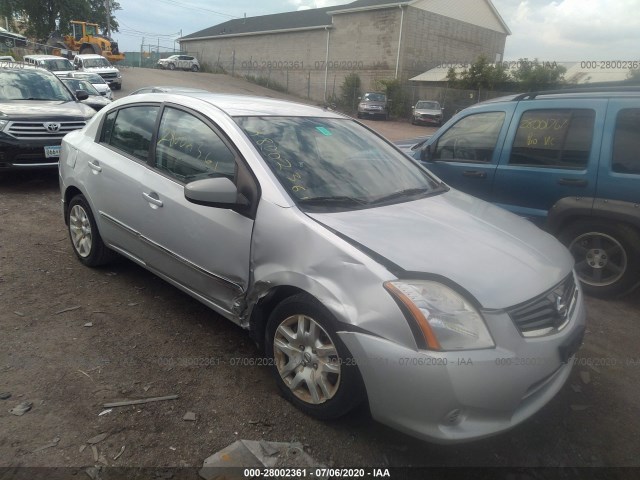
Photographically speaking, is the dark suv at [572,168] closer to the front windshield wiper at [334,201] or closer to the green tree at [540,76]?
the front windshield wiper at [334,201]

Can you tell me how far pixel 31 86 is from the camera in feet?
27.5

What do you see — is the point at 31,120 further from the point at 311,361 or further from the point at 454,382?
the point at 454,382

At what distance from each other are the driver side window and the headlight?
3.14 meters

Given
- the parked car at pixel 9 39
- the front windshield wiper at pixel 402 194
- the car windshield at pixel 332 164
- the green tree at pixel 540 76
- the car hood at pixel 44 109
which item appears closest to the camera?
the car windshield at pixel 332 164

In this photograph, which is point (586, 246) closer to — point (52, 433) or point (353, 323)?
point (353, 323)

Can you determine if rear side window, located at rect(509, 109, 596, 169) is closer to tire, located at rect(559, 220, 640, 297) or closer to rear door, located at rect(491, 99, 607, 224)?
rear door, located at rect(491, 99, 607, 224)

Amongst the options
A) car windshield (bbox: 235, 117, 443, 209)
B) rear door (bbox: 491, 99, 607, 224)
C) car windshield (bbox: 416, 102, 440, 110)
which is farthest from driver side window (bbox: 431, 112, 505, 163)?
car windshield (bbox: 416, 102, 440, 110)

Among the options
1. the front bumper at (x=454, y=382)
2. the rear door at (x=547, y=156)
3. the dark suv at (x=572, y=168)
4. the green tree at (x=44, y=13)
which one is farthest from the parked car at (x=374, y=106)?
the green tree at (x=44, y=13)

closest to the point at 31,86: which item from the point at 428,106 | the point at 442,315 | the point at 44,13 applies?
the point at 442,315

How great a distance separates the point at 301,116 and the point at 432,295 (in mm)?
1887

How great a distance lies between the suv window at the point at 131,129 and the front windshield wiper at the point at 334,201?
5.10 ft

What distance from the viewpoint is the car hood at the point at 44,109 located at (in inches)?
281

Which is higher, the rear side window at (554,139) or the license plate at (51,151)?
the rear side window at (554,139)

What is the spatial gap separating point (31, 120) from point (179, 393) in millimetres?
5986
